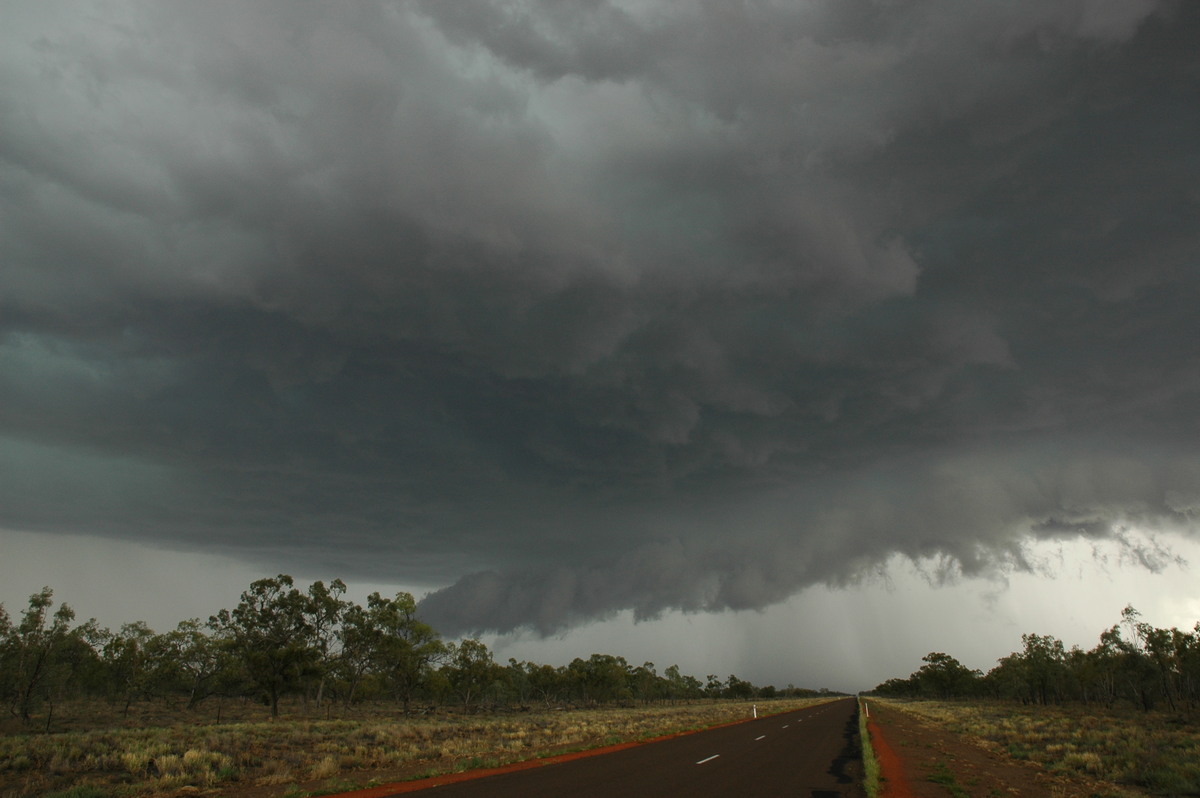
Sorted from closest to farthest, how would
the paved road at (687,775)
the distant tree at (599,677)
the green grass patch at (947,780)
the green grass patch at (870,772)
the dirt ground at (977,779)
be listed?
the paved road at (687,775), the green grass patch at (870,772), the green grass patch at (947,780), the dirt ground at (977,779), the distant tree at (599,677)

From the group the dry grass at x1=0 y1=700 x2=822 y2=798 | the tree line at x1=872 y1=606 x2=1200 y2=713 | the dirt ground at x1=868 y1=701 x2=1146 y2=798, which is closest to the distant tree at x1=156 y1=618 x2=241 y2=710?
the dry grass at x1=0 y1=700 x2=822 y2=798

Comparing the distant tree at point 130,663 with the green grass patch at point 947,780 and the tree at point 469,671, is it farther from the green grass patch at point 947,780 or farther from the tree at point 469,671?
the green grass patch at point 947,780

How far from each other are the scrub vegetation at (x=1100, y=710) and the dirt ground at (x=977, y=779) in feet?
4.67

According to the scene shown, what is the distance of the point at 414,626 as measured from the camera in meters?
78.4

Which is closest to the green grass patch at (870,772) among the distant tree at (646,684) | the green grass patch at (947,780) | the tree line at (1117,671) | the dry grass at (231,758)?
the green grass patch at (947,780)

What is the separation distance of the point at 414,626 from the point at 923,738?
2344 inches

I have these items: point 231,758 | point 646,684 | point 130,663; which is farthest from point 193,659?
point 646,684

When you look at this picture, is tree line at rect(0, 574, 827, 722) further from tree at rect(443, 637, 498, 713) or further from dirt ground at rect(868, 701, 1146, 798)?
dirt ground at rect(868, 701, 1146, 798)

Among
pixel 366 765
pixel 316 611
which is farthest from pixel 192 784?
pixel 316 611

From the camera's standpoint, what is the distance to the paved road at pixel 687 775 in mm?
15594

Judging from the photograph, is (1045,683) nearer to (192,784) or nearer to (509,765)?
(509,765)

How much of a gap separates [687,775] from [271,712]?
2632 inches

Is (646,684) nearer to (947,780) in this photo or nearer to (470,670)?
(470,670)

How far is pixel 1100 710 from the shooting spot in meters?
81.4
